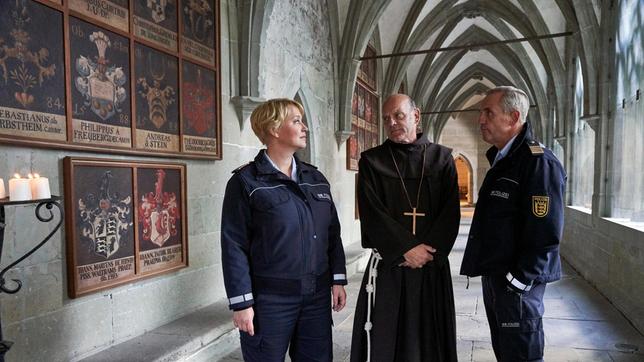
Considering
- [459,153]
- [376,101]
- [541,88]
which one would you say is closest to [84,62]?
[376,101]

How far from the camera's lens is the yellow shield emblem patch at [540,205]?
1.93m

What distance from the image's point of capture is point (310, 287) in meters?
1.93

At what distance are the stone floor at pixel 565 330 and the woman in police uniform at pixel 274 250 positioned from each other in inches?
67.7

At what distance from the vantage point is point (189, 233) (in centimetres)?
397

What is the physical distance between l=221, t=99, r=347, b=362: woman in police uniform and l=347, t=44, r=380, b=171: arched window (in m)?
6.48

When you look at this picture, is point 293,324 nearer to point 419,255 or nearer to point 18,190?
point 419,255

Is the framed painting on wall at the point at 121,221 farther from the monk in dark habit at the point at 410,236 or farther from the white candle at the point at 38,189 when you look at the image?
the monk in dark habit at the point at 410,236

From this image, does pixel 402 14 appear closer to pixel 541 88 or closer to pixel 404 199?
pixel 541 88

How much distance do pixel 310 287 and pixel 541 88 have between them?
13.5 m

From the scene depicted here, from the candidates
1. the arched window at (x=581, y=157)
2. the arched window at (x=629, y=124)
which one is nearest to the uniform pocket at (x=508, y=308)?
the arched window at (x=629, y=124)

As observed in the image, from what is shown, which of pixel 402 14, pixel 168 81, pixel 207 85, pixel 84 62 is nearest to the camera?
pixel 84 62

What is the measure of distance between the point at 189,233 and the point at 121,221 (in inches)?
33.3

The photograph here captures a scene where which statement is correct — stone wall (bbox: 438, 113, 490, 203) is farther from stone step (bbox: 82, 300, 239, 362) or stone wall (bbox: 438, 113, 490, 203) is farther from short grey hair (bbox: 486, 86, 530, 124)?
short grey hair (bbox: 486, 86, 530, 124)

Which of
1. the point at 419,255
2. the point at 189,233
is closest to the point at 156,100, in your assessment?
the point at 189,233
